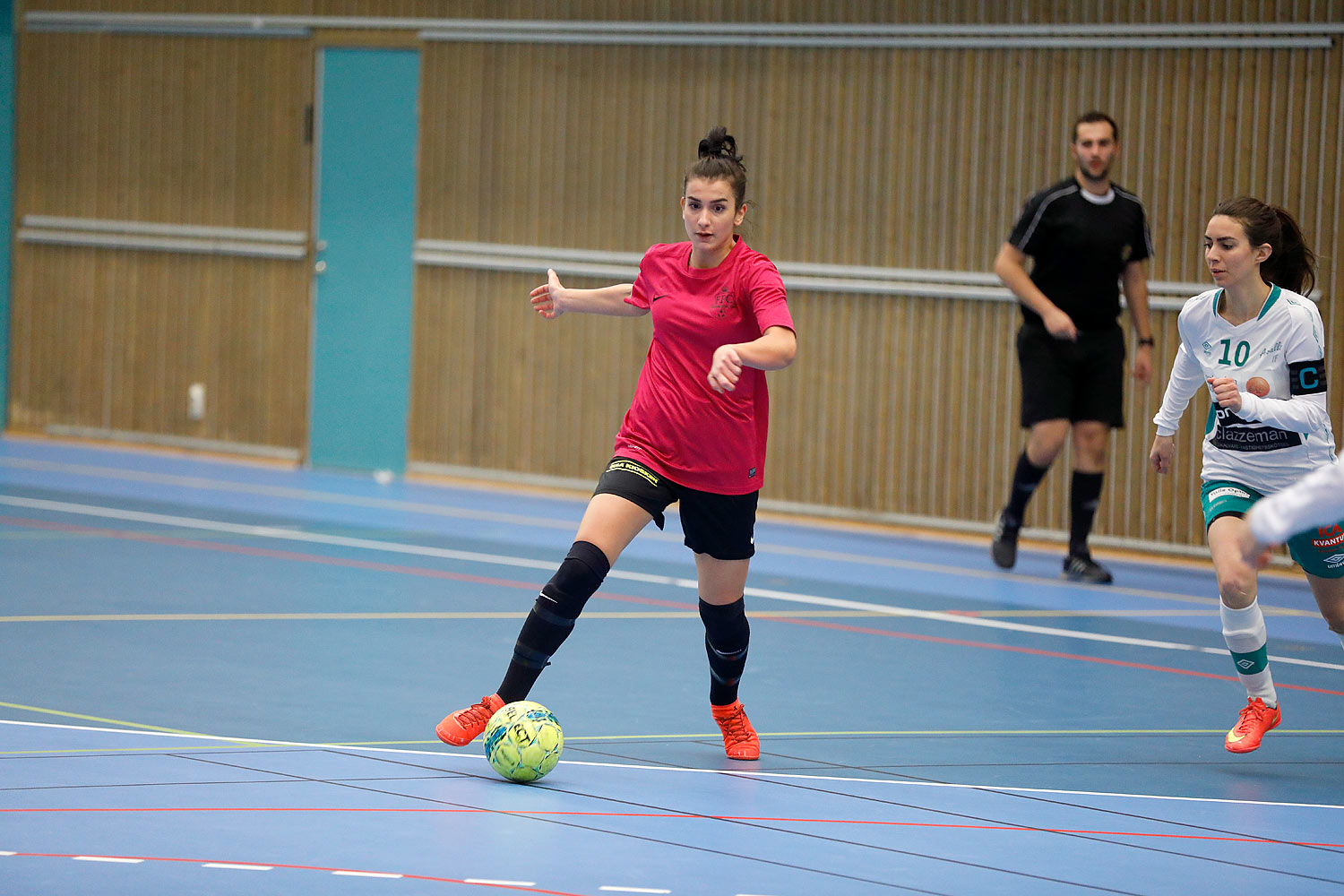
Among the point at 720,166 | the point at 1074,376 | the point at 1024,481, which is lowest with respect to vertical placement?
the point at 1024,481

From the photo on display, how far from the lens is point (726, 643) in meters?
5.50

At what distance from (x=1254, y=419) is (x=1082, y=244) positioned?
3885mm

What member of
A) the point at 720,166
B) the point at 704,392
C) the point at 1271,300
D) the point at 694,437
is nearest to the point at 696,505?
the point at 694,437

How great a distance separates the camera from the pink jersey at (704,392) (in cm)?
526

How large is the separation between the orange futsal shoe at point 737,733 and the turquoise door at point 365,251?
8506mm

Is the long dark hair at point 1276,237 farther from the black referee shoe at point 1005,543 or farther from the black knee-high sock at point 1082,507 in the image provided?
the black referee shoe at point 1005,543

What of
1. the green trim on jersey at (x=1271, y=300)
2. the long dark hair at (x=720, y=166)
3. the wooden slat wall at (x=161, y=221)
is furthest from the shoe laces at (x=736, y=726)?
the wooden slat wall at (x=161, y=221)

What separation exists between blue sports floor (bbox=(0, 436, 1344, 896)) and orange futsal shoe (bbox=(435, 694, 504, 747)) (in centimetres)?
9

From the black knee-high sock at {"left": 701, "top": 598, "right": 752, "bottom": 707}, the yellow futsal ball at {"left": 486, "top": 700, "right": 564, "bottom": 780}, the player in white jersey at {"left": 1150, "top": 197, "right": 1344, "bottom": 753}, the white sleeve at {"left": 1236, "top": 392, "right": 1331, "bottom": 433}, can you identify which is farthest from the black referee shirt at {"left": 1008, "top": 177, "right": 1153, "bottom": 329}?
the yellow futsal ball at {"left": 486, "top": 700, "right": 564, "bottom": 780}

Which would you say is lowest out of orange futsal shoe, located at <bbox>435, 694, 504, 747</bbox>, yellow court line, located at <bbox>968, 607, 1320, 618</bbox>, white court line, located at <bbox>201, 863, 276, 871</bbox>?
white court line, located at <bbox>201, 863, 276, 871</bbox>

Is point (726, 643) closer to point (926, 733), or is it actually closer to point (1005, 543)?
point (926, 733)

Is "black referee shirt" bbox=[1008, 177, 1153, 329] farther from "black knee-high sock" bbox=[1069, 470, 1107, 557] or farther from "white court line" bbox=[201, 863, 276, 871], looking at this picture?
"white court line" bbox=[201, 863, 276, 871]

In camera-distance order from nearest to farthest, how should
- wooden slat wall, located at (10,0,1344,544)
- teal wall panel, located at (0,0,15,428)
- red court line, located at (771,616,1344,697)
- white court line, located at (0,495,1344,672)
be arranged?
red court line, located at (771,616,1344,697)
white court line, located at (0,495,1344,672)
wooden slat wall, located at (10,0,1344,544)
teal wall panel, located at (0,0,15,428)

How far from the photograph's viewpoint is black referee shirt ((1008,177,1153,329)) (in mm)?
9203
